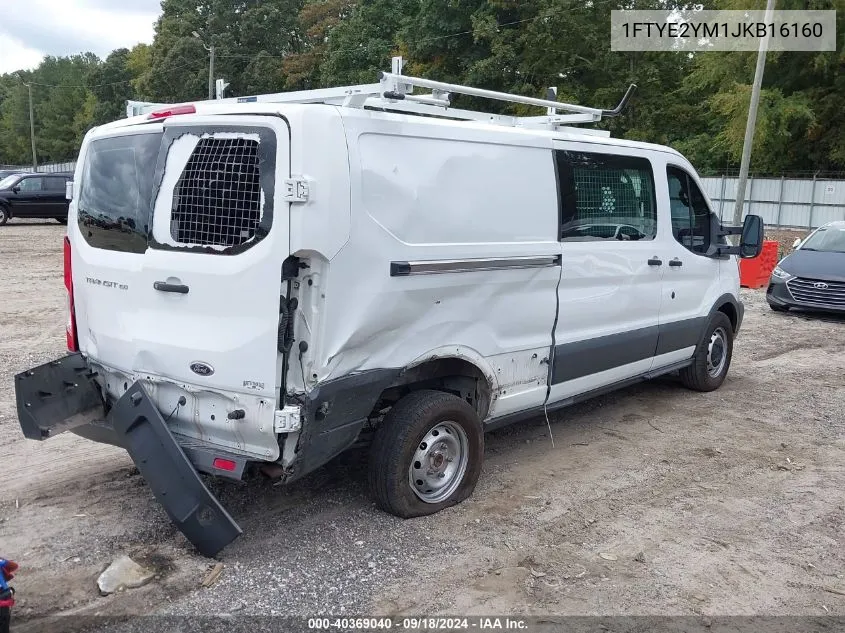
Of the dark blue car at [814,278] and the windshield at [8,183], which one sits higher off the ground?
the windshield at [8,183]

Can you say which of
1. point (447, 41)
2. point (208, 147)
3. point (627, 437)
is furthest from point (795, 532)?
point (447, 41)

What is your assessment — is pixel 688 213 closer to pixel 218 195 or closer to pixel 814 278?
pixel 218 195

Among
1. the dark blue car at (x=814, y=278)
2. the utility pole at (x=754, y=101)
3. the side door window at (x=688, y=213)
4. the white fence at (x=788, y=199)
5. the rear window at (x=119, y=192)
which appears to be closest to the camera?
the rear window at (x=119, y=192)

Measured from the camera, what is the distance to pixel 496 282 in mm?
4781

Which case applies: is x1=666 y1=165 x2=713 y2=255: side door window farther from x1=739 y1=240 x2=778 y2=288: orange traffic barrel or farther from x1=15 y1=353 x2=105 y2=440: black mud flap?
x1=739 y1=240 x2=778 y2=288: orange traffic barrel

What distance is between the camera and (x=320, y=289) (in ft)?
12.4

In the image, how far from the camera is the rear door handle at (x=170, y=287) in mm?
3955

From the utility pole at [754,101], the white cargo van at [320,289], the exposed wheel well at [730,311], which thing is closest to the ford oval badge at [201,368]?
the white cargo van at [320,289]

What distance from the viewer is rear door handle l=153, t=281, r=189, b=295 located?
3955 mm

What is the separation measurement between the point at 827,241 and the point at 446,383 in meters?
10.6

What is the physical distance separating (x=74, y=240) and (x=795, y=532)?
455cm

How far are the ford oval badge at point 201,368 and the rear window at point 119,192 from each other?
71cm

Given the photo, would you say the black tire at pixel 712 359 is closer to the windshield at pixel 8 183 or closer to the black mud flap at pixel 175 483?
the black mud flap at pixel 175 483

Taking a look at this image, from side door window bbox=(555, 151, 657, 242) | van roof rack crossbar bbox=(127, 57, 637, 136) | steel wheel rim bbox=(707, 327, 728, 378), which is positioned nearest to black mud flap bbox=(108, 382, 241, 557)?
van roof rack crossbar bbox=(127, 57, 637, 136)
